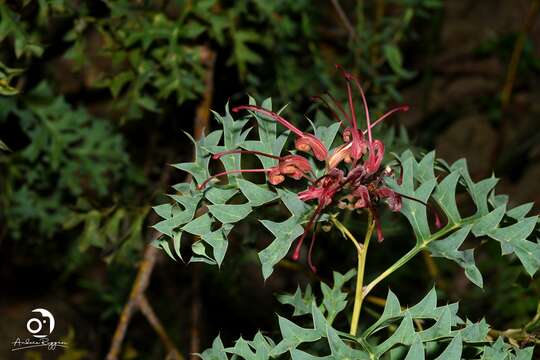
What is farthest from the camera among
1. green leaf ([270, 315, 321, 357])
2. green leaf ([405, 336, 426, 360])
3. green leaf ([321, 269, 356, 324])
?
green leaf ([321, 269, 356, 324])

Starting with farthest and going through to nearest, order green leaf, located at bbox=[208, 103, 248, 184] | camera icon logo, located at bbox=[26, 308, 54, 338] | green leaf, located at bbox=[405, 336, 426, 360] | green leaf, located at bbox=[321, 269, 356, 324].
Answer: camera icon logo, located at bbox=[26, 308, 54, 338] → green leaf, located at bbox=[321, 269, 356, 324] → green leaf, located at bbox=[208, 103, 248, 184] → green leaf, located at bbox=[405, 336, 426, 360]

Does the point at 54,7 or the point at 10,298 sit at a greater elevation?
the point at 54,7

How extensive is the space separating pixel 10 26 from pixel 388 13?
2976mm

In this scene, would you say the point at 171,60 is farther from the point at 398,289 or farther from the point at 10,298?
the point at 10,298

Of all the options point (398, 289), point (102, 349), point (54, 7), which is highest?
point (54, 7)

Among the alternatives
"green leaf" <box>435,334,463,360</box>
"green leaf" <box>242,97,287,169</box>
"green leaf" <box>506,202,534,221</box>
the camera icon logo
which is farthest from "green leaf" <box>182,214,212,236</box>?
the camera icon logo

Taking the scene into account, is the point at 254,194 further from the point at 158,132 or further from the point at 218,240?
the point at 158,132

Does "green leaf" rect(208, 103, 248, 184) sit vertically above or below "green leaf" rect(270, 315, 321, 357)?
above

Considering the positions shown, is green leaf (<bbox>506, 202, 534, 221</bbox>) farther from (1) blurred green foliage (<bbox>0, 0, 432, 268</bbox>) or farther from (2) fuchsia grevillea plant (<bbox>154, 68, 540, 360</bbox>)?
(1) blurred green foliage (<bbox>0, 0, 432, 268</bbox>)

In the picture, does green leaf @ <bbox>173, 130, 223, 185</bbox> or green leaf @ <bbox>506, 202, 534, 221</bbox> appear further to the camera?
green leaf @ <bbox>506, 202, 534, 221</bbox>

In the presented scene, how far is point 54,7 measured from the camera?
1.67 meters

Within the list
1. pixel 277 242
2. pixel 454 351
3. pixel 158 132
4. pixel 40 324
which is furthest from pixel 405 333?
pixel 158 132

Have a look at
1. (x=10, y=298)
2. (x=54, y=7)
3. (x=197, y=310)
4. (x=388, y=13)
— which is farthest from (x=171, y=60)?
(x=388, y=13)

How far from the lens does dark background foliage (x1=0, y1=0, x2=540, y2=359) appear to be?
6.02 ft
